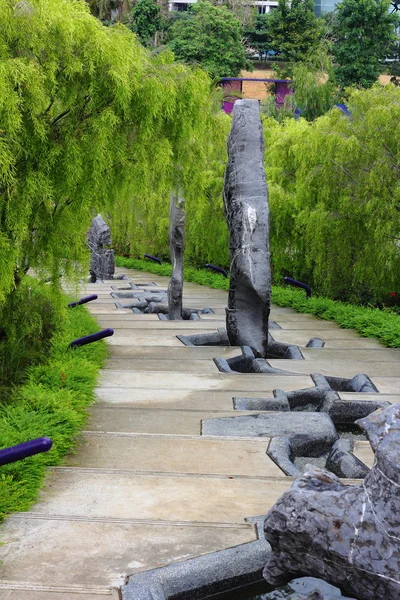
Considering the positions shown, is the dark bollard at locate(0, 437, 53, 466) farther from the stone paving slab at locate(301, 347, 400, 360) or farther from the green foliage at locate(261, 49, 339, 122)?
the green foliage at locate(261, 49, 339, 122)

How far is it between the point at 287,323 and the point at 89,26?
550 cm

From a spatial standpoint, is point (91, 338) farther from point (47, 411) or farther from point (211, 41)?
point (211, 41)

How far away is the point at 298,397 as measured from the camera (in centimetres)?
656

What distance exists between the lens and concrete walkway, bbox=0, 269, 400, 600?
3.35m

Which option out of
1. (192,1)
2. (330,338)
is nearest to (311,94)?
(330,338)

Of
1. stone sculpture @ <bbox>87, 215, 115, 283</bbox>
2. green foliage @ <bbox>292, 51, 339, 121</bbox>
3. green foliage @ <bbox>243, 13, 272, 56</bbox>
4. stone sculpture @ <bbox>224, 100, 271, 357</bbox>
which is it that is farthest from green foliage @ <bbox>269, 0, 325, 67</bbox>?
stone sculpture @ <bbox>224, 100, 271, 357</bbox>

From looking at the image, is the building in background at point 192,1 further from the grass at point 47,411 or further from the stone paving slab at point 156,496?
the stone paving slab at point 156,496

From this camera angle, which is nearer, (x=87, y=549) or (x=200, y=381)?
(x=87, y=549)

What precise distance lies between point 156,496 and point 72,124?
367 cm

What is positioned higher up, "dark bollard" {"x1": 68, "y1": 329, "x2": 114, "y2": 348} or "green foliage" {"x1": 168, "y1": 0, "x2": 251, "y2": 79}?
"green foliage" {"x1": 168, "y1": 0, "x2": 251, "y2": 79}

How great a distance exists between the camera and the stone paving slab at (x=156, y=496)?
13.0ft

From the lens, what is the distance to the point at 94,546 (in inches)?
138

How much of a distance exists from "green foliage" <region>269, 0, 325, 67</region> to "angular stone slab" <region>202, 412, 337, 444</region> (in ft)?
103

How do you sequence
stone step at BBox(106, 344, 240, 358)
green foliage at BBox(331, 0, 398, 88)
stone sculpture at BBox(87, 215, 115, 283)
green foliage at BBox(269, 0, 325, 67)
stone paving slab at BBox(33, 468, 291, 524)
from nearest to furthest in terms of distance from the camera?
stone paving slab at BBox(33, 468, 291, 524), stone step at BBox(106, 344, 240, 358), stone sculpture at BBox(87, 215, 115, 283), green foliage at BBox(331, 0, 398, 88), green foliage at BBox(269, 0, 325, 67)
